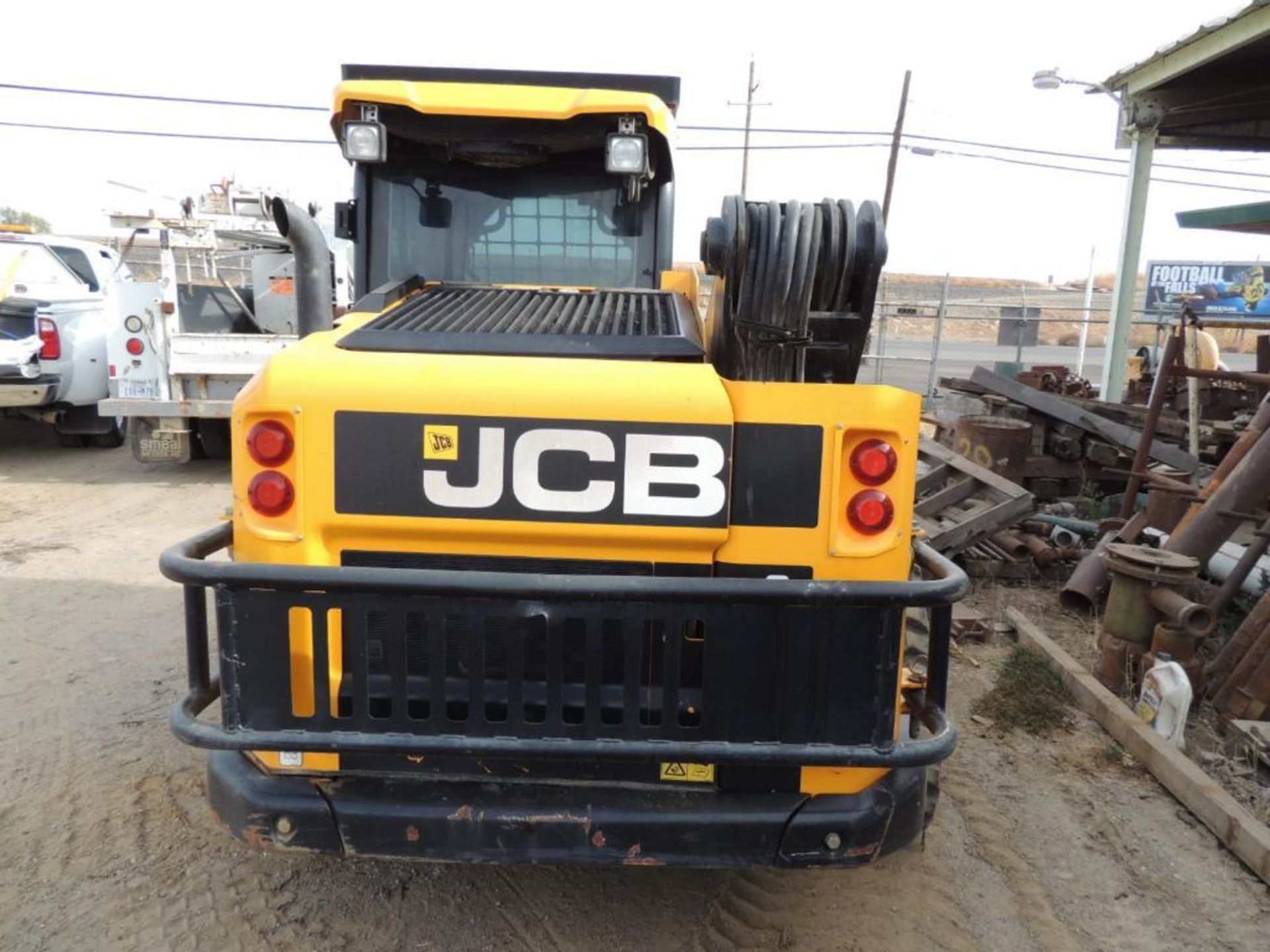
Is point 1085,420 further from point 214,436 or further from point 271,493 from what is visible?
point 214,436

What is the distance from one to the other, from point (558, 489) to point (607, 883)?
1.52m

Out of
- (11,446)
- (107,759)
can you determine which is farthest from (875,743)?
(11,446)

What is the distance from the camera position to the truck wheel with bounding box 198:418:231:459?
996cm

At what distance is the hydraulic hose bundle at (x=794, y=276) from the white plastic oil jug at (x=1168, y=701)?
2.47m

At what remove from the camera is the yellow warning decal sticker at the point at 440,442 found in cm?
234

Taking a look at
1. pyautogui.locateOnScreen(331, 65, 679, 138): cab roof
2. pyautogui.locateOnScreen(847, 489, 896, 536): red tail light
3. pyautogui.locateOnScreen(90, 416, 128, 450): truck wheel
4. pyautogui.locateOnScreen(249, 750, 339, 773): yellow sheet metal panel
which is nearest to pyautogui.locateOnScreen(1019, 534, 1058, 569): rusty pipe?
pyautogui.locateOnScreen(331, 65, 679, 138): cab roof

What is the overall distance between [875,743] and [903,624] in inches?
12.0

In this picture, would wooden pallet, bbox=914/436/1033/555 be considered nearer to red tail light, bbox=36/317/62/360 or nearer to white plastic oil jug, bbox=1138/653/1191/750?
white plastic oil jug, bbox=1138/653/1191/750

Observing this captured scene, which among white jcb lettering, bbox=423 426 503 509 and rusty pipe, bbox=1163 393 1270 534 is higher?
white jcb lettering, bbox=423 426 503 509

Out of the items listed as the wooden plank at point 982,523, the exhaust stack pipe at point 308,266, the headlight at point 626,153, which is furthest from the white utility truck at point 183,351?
the wooden plank at point 982,523

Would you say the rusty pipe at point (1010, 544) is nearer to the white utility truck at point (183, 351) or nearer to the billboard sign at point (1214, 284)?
the white utility truck at point (183, 351)

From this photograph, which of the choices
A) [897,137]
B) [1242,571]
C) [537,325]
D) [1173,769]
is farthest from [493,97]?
[897,137]

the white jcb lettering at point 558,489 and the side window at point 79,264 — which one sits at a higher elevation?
the side window at point 79,264

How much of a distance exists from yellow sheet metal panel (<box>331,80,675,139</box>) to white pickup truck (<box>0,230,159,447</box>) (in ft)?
21.4
